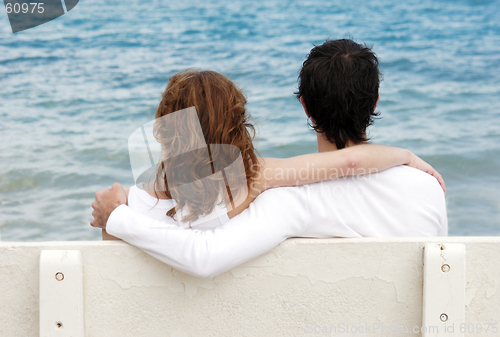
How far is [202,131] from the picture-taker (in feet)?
4.34

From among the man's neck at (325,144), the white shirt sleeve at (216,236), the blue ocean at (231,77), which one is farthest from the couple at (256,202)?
the blue ocean at (231,77)

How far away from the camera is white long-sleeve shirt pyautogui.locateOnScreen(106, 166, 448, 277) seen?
1169mm

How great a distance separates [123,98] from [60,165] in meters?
2.80

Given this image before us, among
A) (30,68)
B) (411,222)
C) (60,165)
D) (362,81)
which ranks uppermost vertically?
(362,81)

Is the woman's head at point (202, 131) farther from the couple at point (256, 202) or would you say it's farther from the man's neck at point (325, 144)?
the man's neck at point (325, 144)

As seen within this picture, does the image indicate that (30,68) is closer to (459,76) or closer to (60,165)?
(60,165)

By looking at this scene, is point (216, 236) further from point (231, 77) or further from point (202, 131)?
point (231, 77)

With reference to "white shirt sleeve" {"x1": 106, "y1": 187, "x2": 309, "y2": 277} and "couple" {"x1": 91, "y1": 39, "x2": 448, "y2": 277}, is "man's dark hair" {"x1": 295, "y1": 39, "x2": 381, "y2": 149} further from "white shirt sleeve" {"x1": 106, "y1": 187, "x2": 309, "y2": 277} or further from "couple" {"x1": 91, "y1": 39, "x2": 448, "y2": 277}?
"white shirt sleeve" {"x1": 106, "y1": 187, "x2": 309, "y2": 277}

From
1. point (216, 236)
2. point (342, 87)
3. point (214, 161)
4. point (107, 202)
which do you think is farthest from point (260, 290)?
point (342, 87)

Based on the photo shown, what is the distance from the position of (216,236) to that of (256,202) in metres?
0.17

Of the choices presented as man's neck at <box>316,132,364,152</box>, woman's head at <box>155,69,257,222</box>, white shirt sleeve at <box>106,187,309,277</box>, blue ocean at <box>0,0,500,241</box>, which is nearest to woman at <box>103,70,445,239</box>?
woman's head at <box>155,69,257,222</box>

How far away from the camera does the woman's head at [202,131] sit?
1314 millimetres

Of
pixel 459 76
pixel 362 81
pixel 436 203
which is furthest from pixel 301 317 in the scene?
pixel 459 76

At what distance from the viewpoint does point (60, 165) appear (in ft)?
19.4
